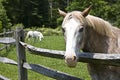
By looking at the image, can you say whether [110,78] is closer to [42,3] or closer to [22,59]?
[22,59]

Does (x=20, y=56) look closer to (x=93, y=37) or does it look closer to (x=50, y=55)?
(x=50, y=55)

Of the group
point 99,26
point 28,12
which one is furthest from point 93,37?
point 28,12

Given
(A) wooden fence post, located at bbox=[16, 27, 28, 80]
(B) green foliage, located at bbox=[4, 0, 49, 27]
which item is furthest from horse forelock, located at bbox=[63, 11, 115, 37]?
(B) green foliage, located at bbox=[4, 0, 49, 27]

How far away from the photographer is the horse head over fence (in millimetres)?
3988

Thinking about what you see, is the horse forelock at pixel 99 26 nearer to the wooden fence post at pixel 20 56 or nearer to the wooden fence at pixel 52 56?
the wooden fence at pixel 52 56

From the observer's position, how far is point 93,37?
175 inches

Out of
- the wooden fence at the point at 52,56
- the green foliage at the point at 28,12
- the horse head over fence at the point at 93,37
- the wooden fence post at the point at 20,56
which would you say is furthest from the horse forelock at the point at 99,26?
the green foliage at the point at 28,12

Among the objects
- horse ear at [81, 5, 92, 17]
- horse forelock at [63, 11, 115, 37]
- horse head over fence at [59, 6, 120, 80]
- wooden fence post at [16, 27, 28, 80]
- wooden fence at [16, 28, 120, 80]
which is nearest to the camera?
wooden fence at [16, 28, 120, 80]

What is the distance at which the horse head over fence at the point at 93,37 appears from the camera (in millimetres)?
3988

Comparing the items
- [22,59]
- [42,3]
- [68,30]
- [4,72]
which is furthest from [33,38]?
[42,3]

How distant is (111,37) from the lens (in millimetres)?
4516

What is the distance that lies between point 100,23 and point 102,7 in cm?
4161

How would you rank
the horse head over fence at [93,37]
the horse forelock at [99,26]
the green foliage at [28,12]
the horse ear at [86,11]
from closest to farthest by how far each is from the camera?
1. the horse head over fence at [93,37]
2. the horse ear at [86,11]
3. the horse forelock at [99,26]
4. the green foliage at [28,12]

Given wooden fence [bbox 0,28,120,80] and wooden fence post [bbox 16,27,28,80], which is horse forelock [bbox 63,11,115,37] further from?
wooden fence post [bbox 16,27,28,80]
